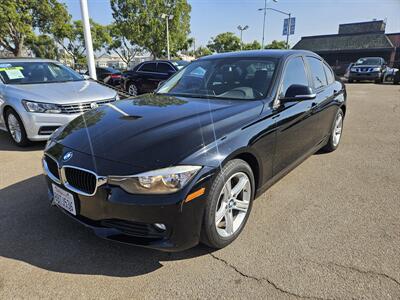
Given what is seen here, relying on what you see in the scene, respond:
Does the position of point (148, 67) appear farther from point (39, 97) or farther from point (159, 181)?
point (159, 181)

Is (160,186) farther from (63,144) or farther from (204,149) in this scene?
(63,144)

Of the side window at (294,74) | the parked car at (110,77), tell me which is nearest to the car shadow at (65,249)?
the side window at (294,74)

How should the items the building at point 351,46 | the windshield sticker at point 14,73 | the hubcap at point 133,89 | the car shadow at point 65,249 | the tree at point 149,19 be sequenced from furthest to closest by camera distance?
1. the building at point 351,46
2. the tree at point 149,19
3. the hubcap at point 133,89
4. the windshield sticker at point 14,73
5. the car shadow at point 65,249

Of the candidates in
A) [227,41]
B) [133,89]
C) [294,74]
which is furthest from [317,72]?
[227,41]

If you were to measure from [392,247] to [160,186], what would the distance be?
2.05 metres

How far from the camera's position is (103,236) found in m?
2.23

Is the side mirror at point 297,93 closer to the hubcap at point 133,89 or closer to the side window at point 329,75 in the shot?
the side window at point 329,75

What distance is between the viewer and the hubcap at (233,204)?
8.18ft

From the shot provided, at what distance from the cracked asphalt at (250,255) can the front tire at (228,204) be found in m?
0.14

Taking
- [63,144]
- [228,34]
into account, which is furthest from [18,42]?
[228,34]

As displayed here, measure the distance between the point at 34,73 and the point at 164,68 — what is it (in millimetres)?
5753

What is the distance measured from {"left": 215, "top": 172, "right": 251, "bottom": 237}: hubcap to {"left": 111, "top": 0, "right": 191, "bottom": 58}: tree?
33.2 meters

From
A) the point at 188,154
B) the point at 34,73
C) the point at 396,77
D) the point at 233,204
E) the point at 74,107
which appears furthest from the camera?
the point at 396,77

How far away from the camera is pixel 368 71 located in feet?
64.6
